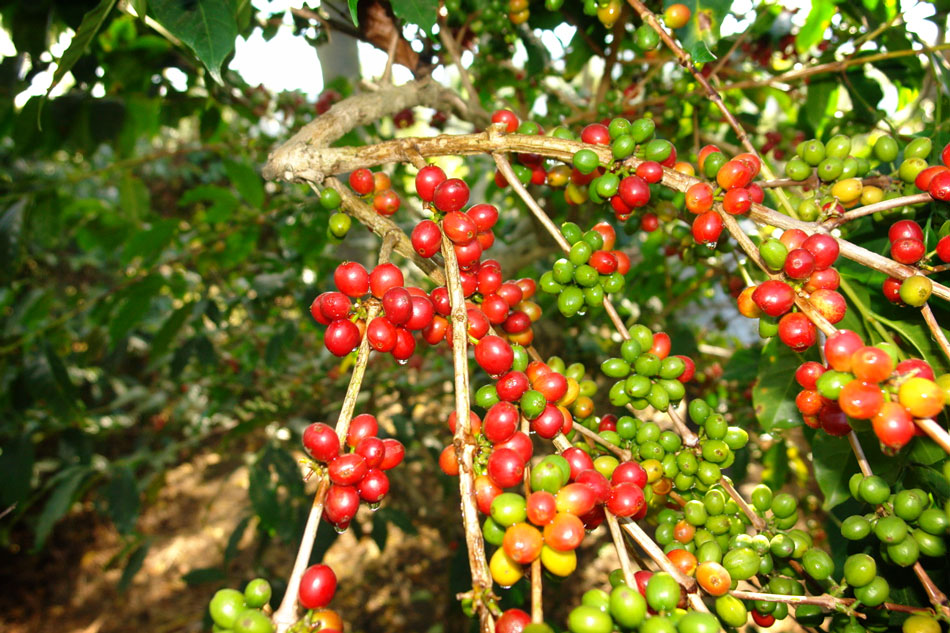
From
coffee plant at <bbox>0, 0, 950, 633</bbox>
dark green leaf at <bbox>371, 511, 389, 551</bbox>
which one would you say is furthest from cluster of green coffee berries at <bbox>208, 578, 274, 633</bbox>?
dark green leaf at <bbox>371, 511, 389, 551</bbox>

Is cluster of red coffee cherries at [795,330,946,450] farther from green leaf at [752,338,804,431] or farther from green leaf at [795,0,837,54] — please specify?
green leaf at [795,0,837,54]

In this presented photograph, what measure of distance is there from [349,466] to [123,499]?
2.50 meters

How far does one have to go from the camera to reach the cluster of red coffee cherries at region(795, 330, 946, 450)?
71 centimetres

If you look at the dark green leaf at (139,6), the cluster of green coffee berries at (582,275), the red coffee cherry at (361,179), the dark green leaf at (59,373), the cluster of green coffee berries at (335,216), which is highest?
the dark green leaf at (139,6)

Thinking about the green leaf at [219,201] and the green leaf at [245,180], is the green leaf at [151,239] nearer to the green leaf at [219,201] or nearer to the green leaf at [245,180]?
the green leaf at [219,201]

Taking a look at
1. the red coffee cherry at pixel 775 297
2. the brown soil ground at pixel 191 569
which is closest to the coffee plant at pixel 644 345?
the red coffee cherry at pixel 775 297

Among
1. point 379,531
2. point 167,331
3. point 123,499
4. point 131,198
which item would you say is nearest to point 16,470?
point 123,499

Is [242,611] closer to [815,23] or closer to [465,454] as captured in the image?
[465,454]

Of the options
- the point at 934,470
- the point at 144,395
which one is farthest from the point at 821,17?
the point at 144,395

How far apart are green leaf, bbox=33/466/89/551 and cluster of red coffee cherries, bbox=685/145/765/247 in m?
3.02

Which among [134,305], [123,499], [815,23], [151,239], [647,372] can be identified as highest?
[815,23]

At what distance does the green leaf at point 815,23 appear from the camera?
2.03 metres

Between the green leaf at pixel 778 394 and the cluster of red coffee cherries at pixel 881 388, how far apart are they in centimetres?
69

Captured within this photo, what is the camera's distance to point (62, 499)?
8.73ft
